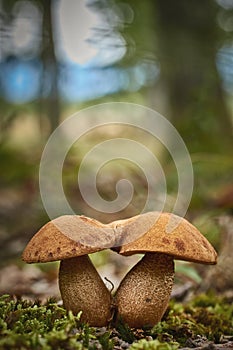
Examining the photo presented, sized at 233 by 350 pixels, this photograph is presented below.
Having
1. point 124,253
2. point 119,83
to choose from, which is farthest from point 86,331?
point 119,83

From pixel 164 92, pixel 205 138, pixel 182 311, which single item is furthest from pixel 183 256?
pixel 164 92

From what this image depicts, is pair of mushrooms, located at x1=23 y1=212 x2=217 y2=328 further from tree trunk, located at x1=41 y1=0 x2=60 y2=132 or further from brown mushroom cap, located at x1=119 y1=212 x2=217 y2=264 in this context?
tree trunk, located at x1=41 y1=0 x2=60 y2=132

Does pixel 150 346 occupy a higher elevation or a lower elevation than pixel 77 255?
lower

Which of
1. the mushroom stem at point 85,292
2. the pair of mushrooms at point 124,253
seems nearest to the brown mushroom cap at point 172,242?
the pair of mushrooms at point 124,253

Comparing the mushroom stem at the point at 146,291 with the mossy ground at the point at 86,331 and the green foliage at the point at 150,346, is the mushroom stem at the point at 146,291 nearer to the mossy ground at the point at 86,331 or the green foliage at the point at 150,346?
the mossy ground at the point at 86,331

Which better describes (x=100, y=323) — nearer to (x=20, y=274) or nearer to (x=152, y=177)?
(x=20, y=274)

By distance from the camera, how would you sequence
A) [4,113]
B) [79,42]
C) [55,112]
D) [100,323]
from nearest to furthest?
[100,323]
[79,42]
[4,113]
[55,112]

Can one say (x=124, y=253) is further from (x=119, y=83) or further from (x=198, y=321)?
(x=119, y=83)
